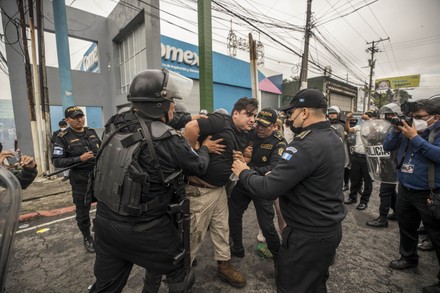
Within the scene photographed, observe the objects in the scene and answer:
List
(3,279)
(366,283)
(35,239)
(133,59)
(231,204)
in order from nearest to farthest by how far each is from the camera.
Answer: (3,279) → (366,283) → (231,204) → (35,239) → (133,59)

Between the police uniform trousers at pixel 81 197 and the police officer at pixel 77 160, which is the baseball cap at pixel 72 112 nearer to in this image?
the police officer at pixel 77 160

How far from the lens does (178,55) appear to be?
1259 centimetres

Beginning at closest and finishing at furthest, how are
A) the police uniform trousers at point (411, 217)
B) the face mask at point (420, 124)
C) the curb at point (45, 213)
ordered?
the police uniform trousers at point (411, 217), the face mask at point (420, 124), the curb at point (45, 213)

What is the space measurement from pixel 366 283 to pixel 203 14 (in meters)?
A: 6.78

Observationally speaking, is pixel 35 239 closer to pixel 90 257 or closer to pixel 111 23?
pixel 90 257

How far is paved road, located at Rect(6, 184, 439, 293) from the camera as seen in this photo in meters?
2.32

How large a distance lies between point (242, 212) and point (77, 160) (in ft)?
7.36

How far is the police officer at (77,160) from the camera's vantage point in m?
2.92

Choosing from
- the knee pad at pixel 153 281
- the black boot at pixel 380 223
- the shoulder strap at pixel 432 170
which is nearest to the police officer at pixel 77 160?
the knee pad at pixel 153 281

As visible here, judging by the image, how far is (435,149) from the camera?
2.10 meters

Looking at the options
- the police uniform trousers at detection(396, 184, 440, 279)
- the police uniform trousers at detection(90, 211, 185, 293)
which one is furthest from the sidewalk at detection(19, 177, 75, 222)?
the police uniform trousers at detection(396, 184, 440, 279)

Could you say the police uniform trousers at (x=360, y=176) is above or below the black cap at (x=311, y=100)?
below

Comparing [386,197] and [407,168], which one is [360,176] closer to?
[386,197]

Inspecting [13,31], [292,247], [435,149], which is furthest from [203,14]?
[13,31]
